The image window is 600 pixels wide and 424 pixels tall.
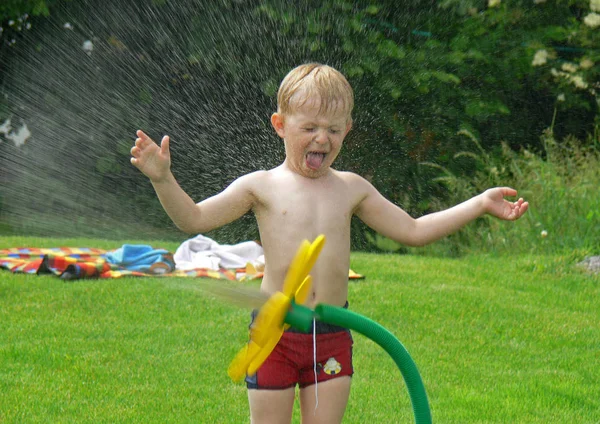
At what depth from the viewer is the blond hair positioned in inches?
93.9

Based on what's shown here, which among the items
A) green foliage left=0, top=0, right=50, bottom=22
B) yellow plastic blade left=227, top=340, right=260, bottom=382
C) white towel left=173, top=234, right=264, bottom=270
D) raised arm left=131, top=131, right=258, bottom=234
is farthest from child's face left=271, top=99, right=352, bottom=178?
green foliage left=0, top=0, right=50, bottom=22

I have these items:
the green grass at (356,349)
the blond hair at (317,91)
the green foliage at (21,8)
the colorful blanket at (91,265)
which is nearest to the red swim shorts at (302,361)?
the blond hair at (317,91)

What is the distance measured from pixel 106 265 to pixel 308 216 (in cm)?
319

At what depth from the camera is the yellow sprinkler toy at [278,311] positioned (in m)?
1.72

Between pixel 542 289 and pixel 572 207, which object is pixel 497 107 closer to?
pixel 572 207

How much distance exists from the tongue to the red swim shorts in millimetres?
422

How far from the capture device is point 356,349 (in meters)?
4.13

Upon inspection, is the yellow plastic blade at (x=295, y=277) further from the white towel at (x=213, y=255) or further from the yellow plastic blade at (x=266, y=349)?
the white towel at (x=213, y=255)

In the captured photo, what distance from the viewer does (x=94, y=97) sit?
905cm

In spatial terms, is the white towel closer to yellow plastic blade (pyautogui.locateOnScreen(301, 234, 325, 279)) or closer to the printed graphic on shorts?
the printed graphic on shorts

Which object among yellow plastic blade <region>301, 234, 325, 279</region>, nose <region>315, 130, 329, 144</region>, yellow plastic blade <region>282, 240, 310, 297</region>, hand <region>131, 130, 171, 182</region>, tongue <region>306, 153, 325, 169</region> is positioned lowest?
yellow plastic blade <region>282, 240, 310, 297</region>

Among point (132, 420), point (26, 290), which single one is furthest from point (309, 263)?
point (26, 290)

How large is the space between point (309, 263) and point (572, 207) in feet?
17.5

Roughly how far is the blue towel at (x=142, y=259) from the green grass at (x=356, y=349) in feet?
1.17
